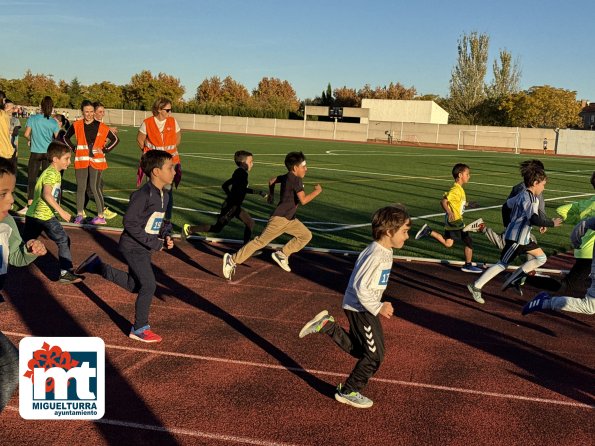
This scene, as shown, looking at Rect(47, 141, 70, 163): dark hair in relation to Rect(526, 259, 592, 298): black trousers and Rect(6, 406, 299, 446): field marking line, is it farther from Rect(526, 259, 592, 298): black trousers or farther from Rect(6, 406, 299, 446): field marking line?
Rect(526, 259, 592, 298): black trousers

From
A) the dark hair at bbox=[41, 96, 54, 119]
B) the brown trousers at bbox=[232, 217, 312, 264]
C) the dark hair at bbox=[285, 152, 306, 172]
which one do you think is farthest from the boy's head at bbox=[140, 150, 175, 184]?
the dark hair at bbox=[41, 96, 54, 119]

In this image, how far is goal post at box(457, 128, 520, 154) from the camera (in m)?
63.3

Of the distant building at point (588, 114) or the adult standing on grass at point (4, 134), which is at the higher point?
the distant building at point (588, 114)

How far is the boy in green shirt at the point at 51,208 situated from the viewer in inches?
296

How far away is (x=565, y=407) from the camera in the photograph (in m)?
4.93

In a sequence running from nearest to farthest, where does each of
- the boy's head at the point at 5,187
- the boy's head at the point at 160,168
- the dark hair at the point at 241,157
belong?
the boy's head at the point at 5,187
the boy's head at the point at 160,168
the dark hair at the point at 241,157

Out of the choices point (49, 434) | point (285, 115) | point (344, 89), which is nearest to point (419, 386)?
point (49, 434)

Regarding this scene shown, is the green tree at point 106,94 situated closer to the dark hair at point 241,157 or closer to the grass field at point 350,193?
the grass field at point 350,193

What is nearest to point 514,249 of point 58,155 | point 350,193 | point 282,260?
point 282,260

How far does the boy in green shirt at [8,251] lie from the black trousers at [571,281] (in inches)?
229

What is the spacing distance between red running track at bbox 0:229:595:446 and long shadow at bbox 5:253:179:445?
15 mm

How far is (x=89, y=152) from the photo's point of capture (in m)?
11.7

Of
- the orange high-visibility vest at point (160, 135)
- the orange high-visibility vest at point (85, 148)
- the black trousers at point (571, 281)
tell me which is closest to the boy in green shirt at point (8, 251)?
the black trousers at point (571, 281)

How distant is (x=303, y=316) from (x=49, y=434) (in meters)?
3.31
